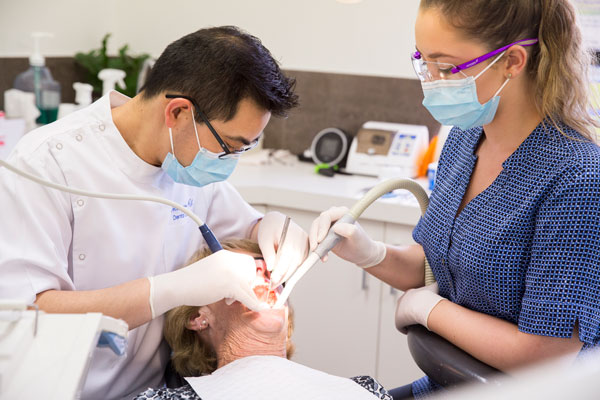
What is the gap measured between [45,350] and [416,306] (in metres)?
0.91

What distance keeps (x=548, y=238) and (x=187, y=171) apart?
845 mm

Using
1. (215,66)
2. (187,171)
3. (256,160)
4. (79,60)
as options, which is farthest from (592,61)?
(79,60)

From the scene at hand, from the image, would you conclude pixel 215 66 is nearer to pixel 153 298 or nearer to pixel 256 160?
pixel 153 298

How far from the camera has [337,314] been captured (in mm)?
2887

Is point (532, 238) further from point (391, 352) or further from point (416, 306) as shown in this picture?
point (391, 352)

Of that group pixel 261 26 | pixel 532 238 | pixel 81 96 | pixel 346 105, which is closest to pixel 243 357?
pixel 532 238

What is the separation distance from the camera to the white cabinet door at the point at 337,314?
2.80 meters

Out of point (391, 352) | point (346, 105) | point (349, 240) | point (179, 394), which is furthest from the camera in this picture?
point (346, 105)

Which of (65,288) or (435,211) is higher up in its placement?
(435,211)

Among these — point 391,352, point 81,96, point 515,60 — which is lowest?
point 391,352

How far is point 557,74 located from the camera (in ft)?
4.40

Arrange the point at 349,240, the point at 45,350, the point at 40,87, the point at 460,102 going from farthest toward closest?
the point at 40,87
the point at 349,240
the point at 460,102
the point at 45,350

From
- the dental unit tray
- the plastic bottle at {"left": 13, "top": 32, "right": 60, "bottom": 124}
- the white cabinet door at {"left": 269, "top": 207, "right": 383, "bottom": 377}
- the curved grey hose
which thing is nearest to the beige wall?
the plastic bottle at {"left": 13, "top": 32, "right": 60, "bottom": 124}

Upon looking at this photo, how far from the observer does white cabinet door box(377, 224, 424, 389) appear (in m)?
2.77
